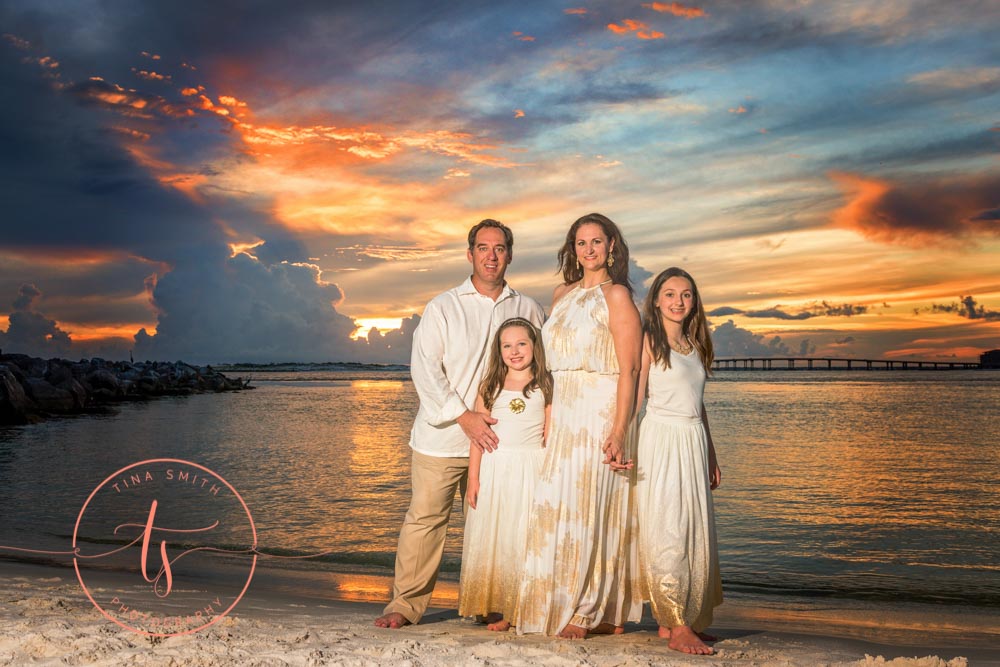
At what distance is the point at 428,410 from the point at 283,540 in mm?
5623

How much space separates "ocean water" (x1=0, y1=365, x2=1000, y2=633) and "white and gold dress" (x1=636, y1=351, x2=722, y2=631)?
2.81 m

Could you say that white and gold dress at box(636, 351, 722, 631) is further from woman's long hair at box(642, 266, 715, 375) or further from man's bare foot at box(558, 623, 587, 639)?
man's bare foot at box(558, 623, 587, 639)

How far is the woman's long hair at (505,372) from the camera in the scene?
16.6 ft

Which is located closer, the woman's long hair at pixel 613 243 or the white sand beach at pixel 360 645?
the white sand beach at pixel 360 645

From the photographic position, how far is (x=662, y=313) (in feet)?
16.4

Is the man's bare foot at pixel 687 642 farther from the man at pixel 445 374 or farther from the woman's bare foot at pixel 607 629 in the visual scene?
the man at pixel 445 374

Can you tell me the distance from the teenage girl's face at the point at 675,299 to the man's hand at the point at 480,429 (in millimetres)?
1311

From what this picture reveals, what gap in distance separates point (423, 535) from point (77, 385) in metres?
31.8

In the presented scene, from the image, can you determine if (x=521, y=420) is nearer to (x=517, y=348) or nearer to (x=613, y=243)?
(x=517, y=348)

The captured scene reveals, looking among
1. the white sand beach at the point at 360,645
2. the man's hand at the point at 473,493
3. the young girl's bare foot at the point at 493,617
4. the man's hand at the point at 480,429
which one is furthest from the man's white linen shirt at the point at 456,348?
the white sand beach at the point at 360,645

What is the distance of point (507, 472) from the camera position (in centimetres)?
505

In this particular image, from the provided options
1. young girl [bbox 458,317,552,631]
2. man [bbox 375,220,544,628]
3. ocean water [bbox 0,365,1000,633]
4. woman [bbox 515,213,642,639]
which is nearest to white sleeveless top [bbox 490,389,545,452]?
young girl [bbox 458,317,552,631]

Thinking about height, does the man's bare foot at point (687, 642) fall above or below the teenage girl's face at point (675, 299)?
below

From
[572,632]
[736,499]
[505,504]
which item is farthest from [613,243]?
[736,499]
